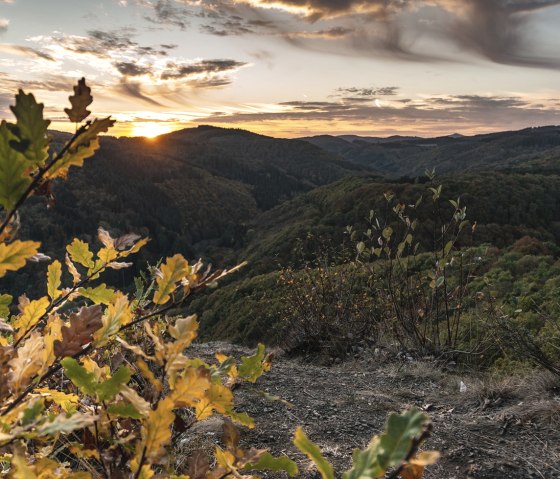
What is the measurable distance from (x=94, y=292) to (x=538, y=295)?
914 centimetres

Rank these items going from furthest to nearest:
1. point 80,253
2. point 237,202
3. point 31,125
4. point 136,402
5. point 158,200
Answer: point 237,202
point 158,200
point 80,253
point 136,402
point 31,125

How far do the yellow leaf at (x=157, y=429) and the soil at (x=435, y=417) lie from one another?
61.2 inches

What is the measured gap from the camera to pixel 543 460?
2484 millimetres

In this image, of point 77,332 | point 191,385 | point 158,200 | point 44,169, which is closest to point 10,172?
point 44,169

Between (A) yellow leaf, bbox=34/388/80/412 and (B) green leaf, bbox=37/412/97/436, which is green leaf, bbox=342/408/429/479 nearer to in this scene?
(B) green leaf, bbox=37/412/97/436

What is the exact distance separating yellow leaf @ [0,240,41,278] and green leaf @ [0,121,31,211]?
2.6 inches

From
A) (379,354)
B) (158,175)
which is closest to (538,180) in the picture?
(379,354)

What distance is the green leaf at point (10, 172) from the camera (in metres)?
0.64

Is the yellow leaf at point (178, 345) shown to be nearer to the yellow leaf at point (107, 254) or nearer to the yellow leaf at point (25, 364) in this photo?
the yellow leaf at point (25, 364)

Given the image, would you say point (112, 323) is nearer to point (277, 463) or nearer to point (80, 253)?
point (80, 253)

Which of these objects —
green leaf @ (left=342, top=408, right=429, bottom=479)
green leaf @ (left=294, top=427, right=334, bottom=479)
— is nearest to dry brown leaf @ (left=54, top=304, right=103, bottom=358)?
green leaf @ (left=294, top=427, right=334, bottom=479)

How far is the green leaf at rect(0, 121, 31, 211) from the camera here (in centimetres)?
64

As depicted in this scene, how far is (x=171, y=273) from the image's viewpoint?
91 centimetres

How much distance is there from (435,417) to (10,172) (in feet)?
10.9
